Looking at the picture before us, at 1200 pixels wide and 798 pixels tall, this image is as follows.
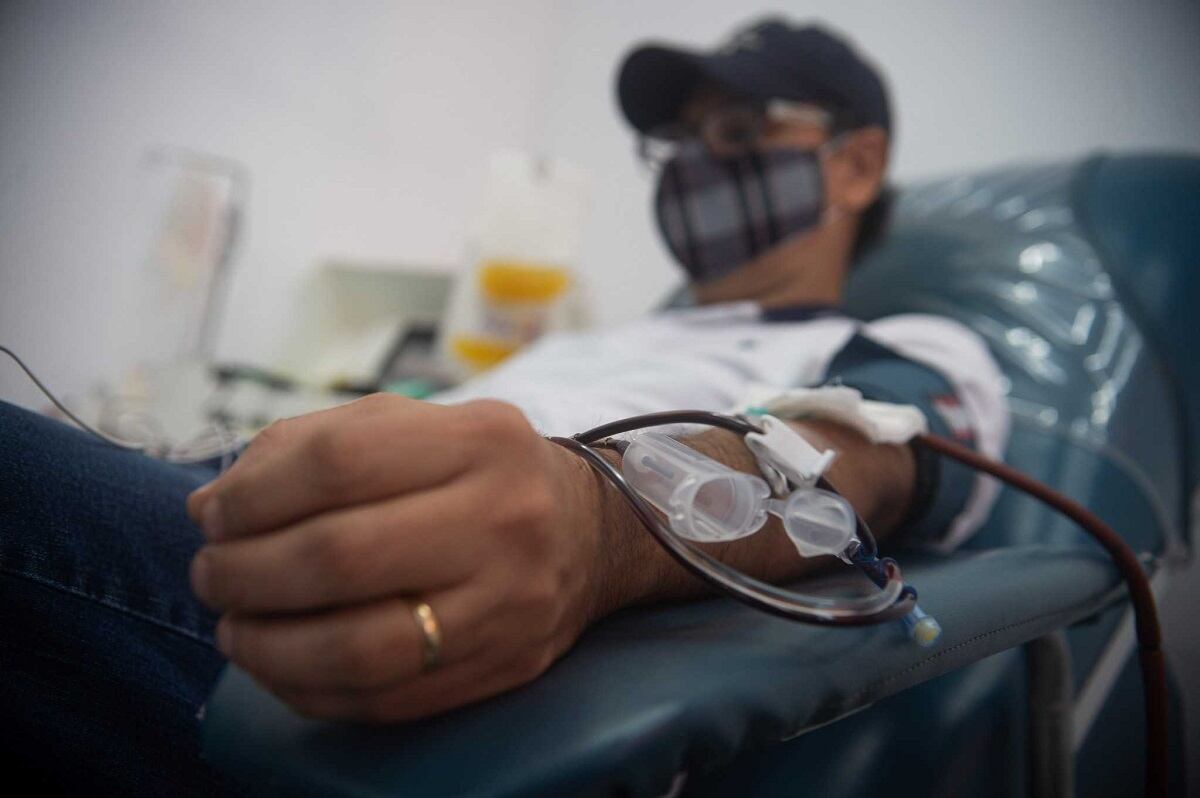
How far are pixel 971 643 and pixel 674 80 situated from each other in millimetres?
1113

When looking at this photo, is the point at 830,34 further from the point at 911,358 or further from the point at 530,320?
the point at 530,320

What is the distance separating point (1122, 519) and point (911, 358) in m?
0.32

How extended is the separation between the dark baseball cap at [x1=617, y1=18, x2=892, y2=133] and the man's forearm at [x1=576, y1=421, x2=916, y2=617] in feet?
2.35

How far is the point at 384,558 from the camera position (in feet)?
0.85

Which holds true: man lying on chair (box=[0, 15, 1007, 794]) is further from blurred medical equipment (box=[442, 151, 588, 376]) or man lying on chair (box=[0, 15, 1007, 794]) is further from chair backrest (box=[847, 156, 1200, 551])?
blurred medical equipment (box=[442, 151, 588, 376])

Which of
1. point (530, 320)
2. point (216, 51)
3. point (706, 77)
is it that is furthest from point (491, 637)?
point (216, 51)

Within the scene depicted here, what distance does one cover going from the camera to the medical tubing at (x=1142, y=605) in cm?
50

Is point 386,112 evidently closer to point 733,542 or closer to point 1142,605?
point 733,542

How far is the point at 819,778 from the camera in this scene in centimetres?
44

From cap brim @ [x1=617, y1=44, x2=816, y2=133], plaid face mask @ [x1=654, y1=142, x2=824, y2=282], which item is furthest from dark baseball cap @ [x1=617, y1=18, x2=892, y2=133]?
plaid face mask @ [x1=654, y1=142, x2=824, y2=282]

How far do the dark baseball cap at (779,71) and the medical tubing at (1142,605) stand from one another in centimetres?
76

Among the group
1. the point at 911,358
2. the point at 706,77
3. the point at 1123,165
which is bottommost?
the point at 911,358

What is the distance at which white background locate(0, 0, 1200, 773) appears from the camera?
1082 millimetres

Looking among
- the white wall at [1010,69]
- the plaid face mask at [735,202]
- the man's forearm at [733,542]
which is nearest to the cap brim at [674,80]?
the plaid face mask at [735,202]
